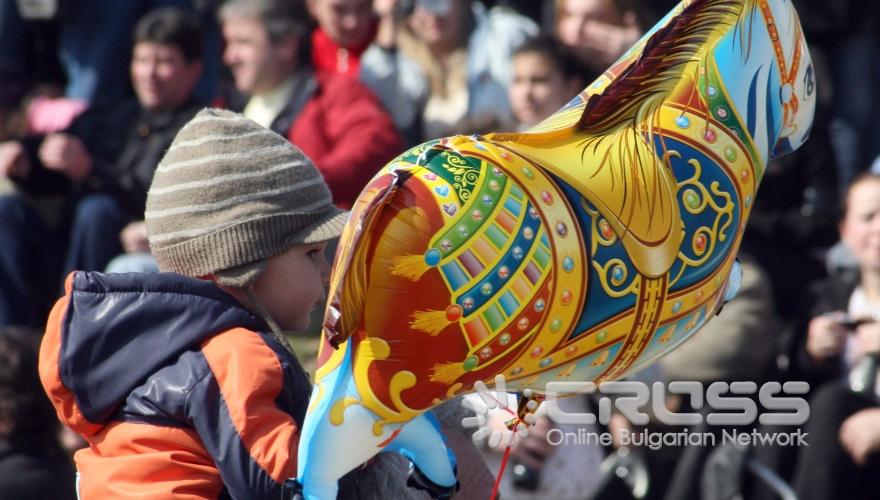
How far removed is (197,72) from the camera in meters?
4.62

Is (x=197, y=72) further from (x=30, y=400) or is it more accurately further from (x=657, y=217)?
(x=657, y=217)

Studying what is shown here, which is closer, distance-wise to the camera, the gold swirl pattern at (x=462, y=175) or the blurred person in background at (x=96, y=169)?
the gold swirl pattern at (x=462, y=175)

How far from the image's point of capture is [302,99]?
13.8 feet

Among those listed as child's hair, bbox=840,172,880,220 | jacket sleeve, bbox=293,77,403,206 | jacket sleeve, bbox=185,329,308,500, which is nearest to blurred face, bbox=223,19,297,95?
jacket sleeve, bbox=293,77,403,206

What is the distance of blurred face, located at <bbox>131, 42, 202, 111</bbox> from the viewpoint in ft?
15.0

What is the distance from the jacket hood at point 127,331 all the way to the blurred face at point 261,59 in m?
2.46

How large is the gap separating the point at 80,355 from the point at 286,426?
0.97 ft

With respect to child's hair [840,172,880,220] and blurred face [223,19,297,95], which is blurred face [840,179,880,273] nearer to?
child's hair [840,172,880,220]

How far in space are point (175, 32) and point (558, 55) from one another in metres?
1.21

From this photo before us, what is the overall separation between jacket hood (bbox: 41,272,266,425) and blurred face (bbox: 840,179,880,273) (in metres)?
2.28

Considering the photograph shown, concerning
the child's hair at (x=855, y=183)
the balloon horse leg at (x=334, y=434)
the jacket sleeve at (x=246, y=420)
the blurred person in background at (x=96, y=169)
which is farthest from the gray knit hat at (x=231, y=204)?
the blurred person in background at (x=96, y=169)

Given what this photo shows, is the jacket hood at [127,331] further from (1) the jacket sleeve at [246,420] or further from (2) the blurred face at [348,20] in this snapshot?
(2) the blurred face at [348,20]

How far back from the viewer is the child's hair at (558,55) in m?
4.18

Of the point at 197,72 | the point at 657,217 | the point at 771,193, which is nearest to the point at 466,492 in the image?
the point at 657,217
